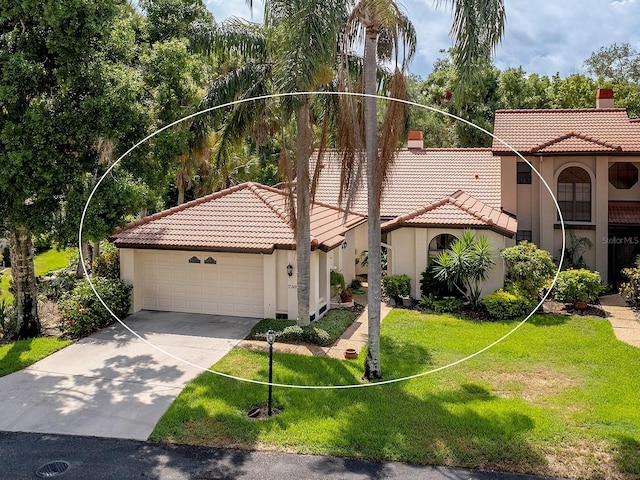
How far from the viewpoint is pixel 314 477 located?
8.72 metres

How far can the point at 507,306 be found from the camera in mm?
17250

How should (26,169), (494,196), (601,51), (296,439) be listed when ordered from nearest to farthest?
(296,439), (26,169), (494,196), (601,51)

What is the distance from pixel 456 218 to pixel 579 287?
4127mm

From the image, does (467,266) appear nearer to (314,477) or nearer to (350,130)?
(350,130)

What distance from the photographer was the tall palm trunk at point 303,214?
14.7 meters

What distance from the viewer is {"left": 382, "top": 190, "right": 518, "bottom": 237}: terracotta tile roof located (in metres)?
18.6

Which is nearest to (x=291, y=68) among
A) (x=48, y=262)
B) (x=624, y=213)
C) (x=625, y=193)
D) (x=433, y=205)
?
(x=433, y=205)

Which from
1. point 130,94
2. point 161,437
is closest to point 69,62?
point 130,94

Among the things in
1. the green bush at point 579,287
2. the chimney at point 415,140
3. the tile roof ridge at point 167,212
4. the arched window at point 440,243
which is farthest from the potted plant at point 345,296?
the chimney at point 415,140

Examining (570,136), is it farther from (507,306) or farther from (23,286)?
(23,286)

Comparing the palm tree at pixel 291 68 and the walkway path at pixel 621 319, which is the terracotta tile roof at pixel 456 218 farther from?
the palm tree at pixel 291 68

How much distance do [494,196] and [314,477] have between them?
1627 centimetres

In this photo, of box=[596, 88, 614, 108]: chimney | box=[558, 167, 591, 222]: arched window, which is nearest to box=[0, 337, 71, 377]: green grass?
box=[558, 167, 591, 222]: arched window

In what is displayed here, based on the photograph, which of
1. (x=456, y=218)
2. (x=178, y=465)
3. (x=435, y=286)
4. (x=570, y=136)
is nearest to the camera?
(x=178, y=465)
